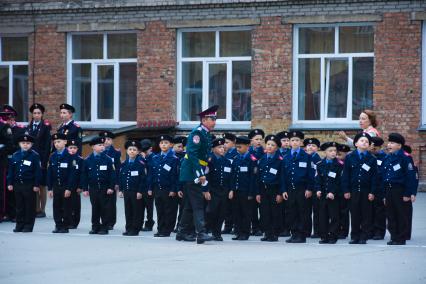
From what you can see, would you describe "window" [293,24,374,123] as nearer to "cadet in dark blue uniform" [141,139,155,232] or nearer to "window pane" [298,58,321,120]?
"window pane" [298,58,321,120]

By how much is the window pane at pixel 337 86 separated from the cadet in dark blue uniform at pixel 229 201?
918cm

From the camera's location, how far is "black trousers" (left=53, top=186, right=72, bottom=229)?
17656 mm

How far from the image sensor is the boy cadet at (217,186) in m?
16.7

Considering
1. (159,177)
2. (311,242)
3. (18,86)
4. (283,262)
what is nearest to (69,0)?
(18,86)

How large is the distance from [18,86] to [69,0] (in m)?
3.03

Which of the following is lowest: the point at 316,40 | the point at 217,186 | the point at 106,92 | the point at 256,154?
the point at 217,186

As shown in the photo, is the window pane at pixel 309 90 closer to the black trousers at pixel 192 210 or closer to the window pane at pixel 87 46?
the window pane at pixel 87 46

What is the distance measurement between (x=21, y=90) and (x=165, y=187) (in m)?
13.5

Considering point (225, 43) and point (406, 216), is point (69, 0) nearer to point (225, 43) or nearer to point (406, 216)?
point (225, 43)

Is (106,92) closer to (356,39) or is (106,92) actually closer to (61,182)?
(356,39)

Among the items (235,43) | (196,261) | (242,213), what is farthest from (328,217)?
(235,43)

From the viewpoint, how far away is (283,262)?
13.3 metres

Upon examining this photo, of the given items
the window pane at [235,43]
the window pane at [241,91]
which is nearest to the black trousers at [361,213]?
the window pane at [241,91]

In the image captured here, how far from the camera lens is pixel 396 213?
16.1 metres
